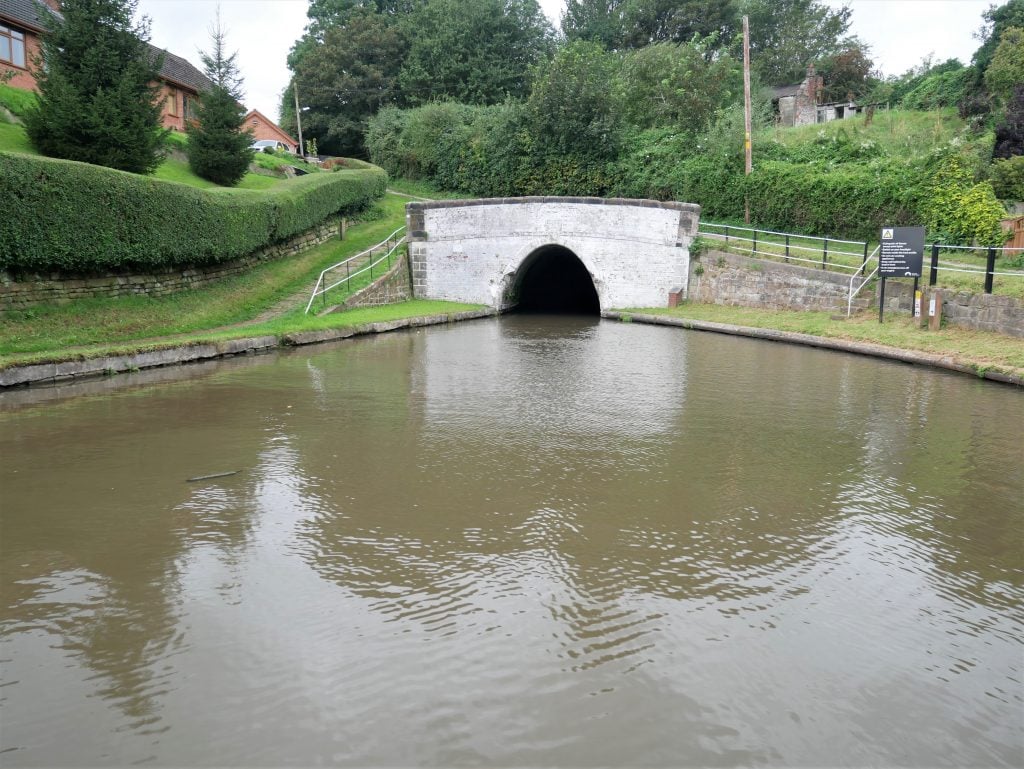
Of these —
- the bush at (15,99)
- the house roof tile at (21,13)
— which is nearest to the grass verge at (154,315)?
the bush at (15,99)

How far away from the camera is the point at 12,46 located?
879 inches

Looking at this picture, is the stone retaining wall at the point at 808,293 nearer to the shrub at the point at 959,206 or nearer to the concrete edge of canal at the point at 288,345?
the concrete edge of canal at the point at 288,345

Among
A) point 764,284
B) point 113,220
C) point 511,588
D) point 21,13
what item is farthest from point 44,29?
point 511,588

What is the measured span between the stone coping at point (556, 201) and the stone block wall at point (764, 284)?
1.52 meters

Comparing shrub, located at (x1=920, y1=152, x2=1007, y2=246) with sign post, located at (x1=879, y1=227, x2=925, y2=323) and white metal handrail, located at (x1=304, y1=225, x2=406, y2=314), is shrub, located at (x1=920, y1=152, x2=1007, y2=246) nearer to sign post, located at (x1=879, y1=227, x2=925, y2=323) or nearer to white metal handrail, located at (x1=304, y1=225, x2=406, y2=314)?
sign post, located at (x1=879, y1=227, x2=925, y2=323)

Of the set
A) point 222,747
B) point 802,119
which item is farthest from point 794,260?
point 802,119

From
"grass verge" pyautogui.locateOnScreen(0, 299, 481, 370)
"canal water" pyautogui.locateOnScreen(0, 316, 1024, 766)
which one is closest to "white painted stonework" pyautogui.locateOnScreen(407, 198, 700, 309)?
"grass verge" pyautogui.locateOnScreen(0, 299, 481, 370)

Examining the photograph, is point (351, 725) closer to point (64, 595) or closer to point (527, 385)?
point (64, 595)

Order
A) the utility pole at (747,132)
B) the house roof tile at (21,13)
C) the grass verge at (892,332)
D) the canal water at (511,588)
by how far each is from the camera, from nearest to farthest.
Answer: the canal water at (511,588)
the grass verge at (892,332)
the house roof tile at (21,13)
the utility pole at (747,132)

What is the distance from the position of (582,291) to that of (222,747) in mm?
26694

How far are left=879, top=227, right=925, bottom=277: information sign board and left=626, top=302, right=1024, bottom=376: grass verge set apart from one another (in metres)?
0.93

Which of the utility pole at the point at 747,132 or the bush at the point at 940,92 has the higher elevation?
the bush at the point at 940,92

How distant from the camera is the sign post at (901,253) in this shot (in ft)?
45.7

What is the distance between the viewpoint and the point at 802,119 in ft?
133
